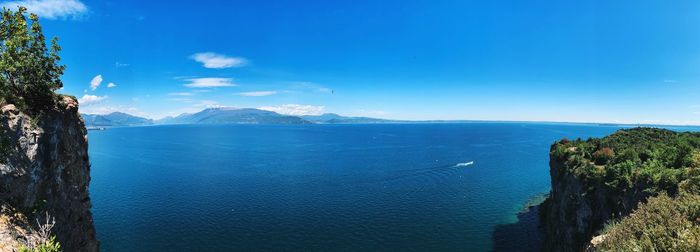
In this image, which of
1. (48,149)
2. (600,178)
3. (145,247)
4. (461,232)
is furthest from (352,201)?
(48,149)

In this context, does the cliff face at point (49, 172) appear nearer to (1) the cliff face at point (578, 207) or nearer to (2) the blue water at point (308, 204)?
(2) the blue water at point (308, 204)

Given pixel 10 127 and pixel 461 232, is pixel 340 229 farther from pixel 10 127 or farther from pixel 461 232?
pixel 10 127

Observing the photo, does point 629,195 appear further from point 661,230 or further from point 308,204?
point 308,204

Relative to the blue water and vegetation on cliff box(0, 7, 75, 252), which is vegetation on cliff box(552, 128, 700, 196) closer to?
the blue water

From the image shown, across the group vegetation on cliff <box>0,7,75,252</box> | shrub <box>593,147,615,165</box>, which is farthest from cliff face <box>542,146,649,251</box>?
vegetation on cliff <box>0,7,75,252</box>

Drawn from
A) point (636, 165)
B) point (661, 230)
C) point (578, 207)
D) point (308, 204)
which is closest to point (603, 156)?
point (636, 165)

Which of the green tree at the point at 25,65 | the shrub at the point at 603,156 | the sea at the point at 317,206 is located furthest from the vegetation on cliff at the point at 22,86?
the shrub at the point at 603,156
